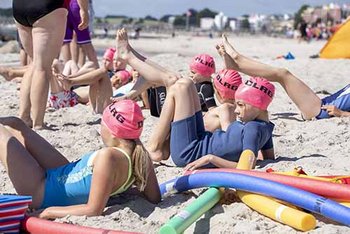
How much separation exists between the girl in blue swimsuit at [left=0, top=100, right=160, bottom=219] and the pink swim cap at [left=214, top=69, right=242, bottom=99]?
132 centimetres

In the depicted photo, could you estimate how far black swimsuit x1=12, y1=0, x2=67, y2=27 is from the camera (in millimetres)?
4527

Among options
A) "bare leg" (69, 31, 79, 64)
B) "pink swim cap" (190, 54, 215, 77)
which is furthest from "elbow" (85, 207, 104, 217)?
"bare leg" (69, 31, 79, 64)

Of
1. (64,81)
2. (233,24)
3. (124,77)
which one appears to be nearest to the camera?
(64,81)

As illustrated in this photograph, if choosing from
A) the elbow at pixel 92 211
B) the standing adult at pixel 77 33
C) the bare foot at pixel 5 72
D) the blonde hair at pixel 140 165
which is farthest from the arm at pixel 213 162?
the standing adult at pixel 77 33

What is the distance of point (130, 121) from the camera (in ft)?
10.2

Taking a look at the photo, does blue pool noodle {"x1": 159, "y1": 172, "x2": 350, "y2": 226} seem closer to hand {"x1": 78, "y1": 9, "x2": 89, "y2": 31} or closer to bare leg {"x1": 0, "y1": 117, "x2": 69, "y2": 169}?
bare leg {"x1": 0, "y1": 117, "x2": 69, "y2": 169}

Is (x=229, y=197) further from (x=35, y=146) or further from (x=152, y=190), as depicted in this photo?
(x=35, y=146)

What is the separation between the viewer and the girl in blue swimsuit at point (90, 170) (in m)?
2.96

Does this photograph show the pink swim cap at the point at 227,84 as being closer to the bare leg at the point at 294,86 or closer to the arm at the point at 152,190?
the bare leg at the point at 294,86

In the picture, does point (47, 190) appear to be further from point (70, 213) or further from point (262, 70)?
point (262, 70)

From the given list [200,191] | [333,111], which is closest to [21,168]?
[200,191]

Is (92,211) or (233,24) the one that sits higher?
(92,211)

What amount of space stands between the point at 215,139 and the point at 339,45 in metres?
8.38

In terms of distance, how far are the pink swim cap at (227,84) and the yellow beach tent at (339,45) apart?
7364mm
